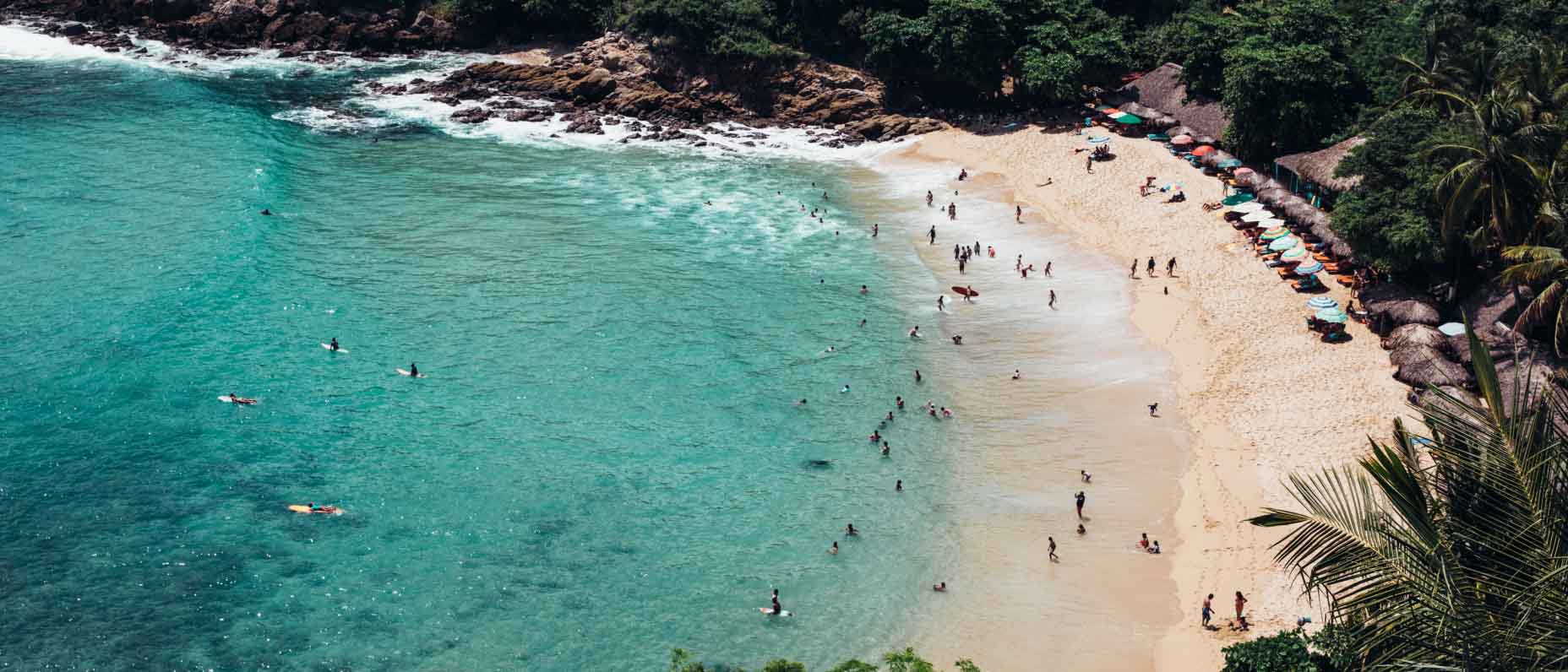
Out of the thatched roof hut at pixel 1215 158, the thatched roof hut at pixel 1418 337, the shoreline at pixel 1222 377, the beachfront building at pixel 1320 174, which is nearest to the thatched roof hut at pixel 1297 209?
the beachfront building at pixel 1320 174

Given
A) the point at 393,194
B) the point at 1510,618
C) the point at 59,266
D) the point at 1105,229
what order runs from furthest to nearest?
the point at 393,194
the point at 1105,229
the point at 59,266
the point at 1510,618

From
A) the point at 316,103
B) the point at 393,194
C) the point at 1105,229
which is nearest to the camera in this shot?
the point at 1105,229

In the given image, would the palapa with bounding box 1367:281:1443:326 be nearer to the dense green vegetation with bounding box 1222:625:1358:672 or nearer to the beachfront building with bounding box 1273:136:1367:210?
the beachfront building with bounding box 1273:136:1367:210

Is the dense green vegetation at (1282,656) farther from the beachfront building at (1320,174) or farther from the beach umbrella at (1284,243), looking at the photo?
the beachfront building at (1320,174)

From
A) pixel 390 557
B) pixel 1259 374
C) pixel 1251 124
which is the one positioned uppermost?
pixel 1251 124

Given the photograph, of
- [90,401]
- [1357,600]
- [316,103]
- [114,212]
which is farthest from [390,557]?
[316,103]

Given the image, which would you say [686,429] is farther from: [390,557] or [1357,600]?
[1357,600]
